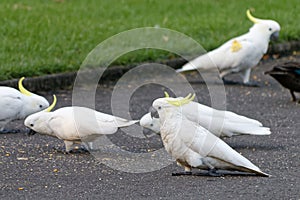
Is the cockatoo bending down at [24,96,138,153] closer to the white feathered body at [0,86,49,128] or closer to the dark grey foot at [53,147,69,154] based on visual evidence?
the dark grey foot at [53,147,69,154]

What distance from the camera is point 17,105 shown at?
21.7 feet

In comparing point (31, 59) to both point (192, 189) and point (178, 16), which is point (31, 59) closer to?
point (178, 16)

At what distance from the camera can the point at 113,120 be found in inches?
230

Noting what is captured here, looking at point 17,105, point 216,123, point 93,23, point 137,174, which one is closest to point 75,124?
point 137,174

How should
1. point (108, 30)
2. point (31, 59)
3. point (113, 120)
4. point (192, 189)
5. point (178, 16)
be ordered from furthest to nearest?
1. point (178, 16)
2. point (108, 30)
3. point (31, 59)
4. point (113, 120)
5. point (192, 189)

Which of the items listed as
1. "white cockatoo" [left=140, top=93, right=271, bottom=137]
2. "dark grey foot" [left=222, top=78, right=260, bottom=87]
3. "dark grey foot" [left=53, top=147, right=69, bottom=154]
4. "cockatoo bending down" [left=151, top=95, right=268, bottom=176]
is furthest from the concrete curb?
"cockatoo bending down" [left=151, top=95, right=268, bottom=176]

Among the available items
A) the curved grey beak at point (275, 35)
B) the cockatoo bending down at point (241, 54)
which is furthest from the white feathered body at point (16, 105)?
the curved grey beak at point (275, 35)

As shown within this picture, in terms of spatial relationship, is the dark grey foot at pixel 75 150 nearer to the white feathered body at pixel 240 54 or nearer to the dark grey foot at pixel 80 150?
the dark grey foot at pixel 80 150

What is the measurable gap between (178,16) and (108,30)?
68.6 inches

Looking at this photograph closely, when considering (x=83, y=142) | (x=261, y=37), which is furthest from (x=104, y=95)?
(x=83, y=142)

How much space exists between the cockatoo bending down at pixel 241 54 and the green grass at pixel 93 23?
944 mm

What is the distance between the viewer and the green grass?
9.23 m

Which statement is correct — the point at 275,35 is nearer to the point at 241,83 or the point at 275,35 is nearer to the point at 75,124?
the point at 241,83

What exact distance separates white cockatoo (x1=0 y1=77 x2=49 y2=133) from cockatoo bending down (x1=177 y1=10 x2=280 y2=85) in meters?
2.94
